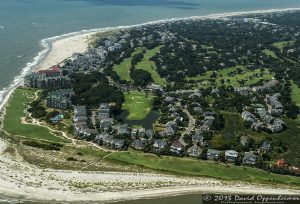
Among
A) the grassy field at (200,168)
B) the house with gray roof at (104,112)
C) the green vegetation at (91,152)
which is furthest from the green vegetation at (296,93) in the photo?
the green vegetation at (91,152)

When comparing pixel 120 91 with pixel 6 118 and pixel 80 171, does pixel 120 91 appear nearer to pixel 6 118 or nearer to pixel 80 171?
pixel 6 118

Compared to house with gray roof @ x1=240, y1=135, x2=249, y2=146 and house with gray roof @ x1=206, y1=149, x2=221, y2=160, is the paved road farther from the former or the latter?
house with gray roof @ x1=240, y1=135, x2=249, y2=146

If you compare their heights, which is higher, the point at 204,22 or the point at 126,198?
the point at 204,22

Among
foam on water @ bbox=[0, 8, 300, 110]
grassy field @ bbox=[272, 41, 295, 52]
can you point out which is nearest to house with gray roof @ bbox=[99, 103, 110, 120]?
foam on water @ bbox=[0, 8, 300, 110]

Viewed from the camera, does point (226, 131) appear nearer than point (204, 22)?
Yes

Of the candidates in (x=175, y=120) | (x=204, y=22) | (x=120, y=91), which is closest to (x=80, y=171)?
(x=175, y=120)

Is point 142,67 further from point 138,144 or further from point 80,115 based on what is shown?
point 138,144

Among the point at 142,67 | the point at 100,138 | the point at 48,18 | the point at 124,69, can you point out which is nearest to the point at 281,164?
the point at 100,138

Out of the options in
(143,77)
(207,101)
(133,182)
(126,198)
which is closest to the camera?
(126,198)

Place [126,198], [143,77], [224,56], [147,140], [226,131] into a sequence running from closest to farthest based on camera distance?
[126,198], [147,140], [226,131], [143,77], [224,56]
